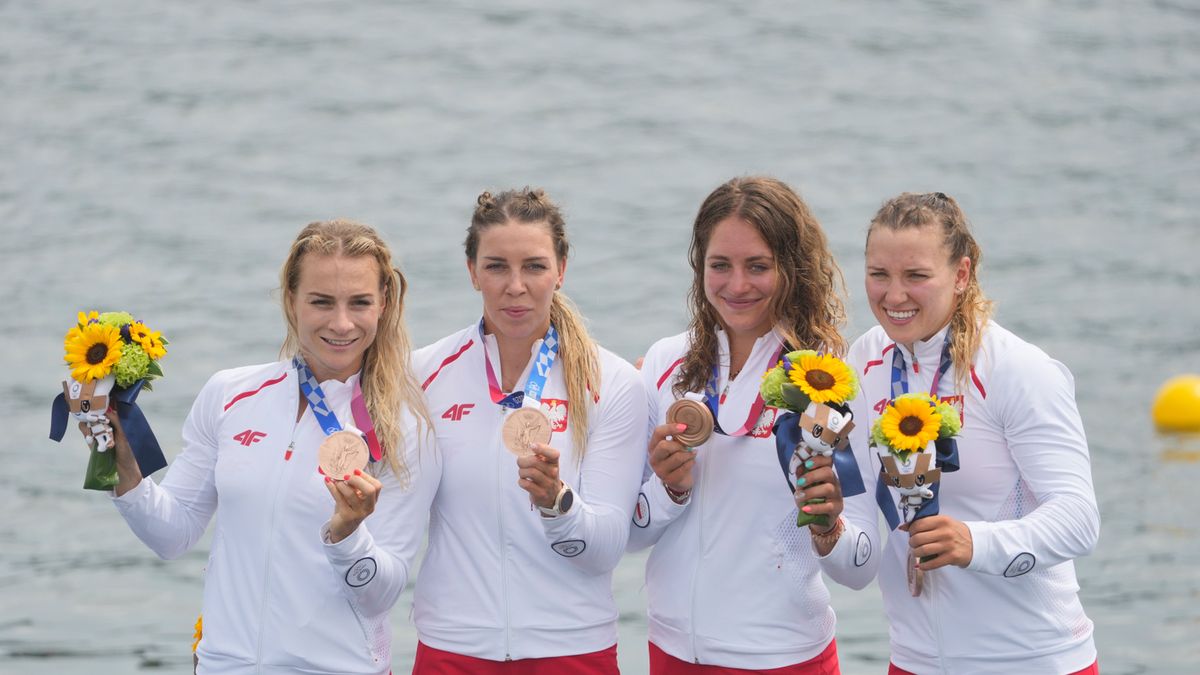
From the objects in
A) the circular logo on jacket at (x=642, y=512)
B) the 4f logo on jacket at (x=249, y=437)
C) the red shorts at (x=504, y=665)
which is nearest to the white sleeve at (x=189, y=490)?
the 4f logo on jacket at (x=249, y=437)

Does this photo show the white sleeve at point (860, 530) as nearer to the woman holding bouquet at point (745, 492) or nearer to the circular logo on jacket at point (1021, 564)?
the woman holding bouquet at point (745, 492)

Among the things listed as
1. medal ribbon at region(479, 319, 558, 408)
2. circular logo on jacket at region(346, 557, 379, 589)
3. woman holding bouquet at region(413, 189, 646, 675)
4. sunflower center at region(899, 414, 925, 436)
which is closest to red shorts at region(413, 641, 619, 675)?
woman holding bouquet at region(413, 189, 646, 675)

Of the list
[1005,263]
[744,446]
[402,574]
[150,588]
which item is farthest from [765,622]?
[1005,263]

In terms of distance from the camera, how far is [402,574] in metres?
3.97

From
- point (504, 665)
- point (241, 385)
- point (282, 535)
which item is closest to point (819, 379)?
point (504, 665)

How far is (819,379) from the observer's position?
377cm

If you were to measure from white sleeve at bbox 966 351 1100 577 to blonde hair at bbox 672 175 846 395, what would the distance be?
0.57m

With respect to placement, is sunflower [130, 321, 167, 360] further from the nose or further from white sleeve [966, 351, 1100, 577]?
white sleeve [966, 351, 1100, 577]

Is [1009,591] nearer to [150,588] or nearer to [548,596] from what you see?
[548,596]

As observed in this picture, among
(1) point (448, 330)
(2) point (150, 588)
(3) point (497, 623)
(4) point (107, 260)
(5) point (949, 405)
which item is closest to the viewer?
(5) point (949, 405)

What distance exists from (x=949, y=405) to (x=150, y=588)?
26.1ft

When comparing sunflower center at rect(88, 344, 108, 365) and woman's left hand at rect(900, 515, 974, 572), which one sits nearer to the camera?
woman's left hand at rect(900, 515, 974, 572)

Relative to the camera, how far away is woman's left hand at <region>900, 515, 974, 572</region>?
365 cm

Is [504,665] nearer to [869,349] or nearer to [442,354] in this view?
[442,354]
